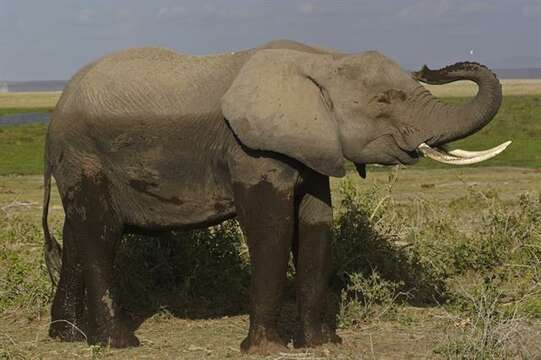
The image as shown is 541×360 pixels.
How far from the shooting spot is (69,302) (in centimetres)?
815

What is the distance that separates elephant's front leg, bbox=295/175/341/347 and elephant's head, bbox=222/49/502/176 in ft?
1.51

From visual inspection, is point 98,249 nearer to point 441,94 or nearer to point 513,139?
point 513,139

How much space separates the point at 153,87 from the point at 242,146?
0.95 metres

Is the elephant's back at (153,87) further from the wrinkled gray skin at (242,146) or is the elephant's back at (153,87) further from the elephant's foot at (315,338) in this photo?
the elephant's foot at (315,338)

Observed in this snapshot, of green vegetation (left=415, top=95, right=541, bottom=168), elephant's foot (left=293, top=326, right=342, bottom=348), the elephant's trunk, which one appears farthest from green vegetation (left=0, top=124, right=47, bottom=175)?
the elephant's trunk

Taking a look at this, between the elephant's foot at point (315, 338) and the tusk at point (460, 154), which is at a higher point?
the tusk at point (460, 154)

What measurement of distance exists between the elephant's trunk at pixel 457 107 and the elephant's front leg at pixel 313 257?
0.99 metres

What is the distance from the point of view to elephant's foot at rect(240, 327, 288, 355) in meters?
7.21

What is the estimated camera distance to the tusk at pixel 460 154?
6.53m

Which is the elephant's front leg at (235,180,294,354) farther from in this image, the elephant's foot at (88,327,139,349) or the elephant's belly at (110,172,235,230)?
the elephant's foot at (88,327,139,349)

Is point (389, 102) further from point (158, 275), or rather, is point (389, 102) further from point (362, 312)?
point (158, 275)

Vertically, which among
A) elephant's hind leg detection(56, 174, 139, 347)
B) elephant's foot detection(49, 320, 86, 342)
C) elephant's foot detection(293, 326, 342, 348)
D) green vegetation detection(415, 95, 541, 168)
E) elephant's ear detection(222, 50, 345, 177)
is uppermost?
elephant's ear detection(222, 50, 345, 177)

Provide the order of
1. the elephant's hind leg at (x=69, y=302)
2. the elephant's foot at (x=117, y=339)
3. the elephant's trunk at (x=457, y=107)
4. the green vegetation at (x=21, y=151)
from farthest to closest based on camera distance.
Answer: the green vegetation at (x=21, y=151)
the elephant's hind leg at (x=69, y=302)
the elephant's foot at (x=117, y=339)
the elephant's trunk at (x=457, y=107)

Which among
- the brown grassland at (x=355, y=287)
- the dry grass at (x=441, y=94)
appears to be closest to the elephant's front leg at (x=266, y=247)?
the brown grassland at (x=355, y=287)
